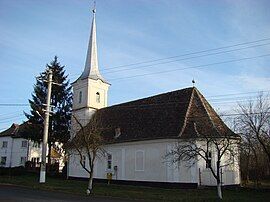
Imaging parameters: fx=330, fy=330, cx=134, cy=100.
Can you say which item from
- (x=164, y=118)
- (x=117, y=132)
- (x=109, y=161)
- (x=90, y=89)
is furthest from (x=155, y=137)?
(x=90, y=89)

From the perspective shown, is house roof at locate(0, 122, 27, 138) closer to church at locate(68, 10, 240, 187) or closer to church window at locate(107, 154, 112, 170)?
church at locate(68, 10, 240, 187)

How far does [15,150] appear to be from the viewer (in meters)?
63.3

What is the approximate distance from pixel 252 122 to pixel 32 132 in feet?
97.0

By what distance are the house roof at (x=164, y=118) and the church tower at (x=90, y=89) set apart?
178 inches

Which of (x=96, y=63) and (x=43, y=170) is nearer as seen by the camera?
(x=43, y=170)

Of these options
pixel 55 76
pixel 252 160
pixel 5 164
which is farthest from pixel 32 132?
pixel 252 160

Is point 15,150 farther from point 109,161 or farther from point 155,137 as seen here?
A: point 155,137

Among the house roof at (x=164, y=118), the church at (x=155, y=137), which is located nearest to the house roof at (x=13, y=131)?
the church at (x=155, y=137)

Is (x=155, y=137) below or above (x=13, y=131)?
below

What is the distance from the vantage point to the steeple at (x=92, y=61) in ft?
152

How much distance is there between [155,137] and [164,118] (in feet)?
8.61

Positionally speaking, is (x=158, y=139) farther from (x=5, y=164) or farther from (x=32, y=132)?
(x=5, y=164)

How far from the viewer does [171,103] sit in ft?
115

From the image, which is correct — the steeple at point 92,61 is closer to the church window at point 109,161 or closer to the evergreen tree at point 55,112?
the evergreen tree at point 55,112
